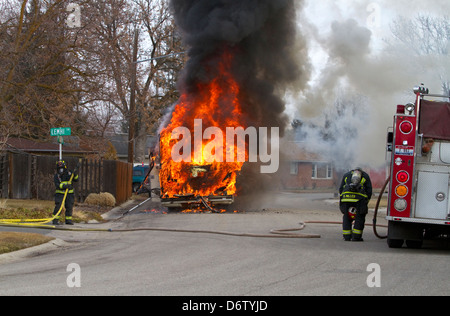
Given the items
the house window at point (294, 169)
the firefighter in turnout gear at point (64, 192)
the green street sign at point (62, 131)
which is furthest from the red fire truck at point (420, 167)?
the house window at point (294, 169)

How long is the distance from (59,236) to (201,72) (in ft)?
34.9

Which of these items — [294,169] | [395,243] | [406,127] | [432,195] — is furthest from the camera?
[294,169]

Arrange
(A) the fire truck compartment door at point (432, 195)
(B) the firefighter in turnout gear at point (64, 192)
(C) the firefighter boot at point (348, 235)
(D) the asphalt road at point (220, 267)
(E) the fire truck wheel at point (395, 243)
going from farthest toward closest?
(B) the firefighter in turnout gear at point (64, 192), (C) the firefighter boot at point (348, 235), (E) the fire truck wheel at point (395, 243), (A) the fire truck compartment door at point (432, 195), (D) the asphalt road at point (220, 267)

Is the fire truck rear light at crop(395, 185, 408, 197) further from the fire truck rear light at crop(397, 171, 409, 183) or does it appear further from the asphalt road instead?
the asphalt road

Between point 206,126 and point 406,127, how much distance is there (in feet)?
36.5

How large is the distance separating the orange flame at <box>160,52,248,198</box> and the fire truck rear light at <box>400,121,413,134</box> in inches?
387

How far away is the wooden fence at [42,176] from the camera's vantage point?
70.1 feet

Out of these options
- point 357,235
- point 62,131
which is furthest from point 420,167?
point 62,131

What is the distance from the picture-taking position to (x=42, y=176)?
22.0 meters

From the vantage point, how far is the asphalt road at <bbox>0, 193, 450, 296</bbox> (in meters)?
6.57

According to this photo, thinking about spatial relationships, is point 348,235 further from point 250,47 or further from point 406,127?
point 250,47

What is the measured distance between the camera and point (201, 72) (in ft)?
70.1

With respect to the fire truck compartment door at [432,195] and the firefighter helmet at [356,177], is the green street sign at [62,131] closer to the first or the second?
the firefighter helmet at [356,177]

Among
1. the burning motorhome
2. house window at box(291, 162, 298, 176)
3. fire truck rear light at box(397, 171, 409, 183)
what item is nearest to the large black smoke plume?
the burning motorhome
